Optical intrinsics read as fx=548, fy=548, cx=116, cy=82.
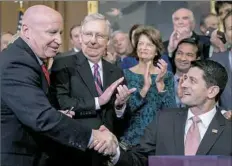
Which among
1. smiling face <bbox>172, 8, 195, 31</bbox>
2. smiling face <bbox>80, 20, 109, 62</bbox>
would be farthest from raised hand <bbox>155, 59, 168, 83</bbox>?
smiling face <bbox>172, 8, 195, 31</bbox>

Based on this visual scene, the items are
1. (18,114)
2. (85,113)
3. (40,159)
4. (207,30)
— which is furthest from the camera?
(207,30)

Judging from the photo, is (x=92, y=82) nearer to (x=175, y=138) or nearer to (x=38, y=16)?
(x=175, y=138)

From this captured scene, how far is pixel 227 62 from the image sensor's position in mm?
3539

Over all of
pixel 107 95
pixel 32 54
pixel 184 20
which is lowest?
pixel 107 95

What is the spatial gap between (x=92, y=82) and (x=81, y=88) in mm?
67

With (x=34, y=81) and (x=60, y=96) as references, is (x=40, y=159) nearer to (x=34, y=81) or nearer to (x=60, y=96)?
(x=34, y=81)

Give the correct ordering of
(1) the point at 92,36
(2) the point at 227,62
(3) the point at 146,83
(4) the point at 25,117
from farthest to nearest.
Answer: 1. (2) the point at 227,62
2. (3) the point at 146,83
3. (1) the point at 92,36
4. (4) the point at 25,117

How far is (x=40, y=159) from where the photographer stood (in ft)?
7.42

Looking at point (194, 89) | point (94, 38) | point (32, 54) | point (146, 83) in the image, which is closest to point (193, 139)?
point (194, 89)

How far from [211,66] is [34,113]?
1.10 meters

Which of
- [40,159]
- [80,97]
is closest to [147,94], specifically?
[80,97]

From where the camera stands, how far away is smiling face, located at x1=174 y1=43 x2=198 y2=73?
3.59 metres

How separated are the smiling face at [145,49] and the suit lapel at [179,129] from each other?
2.21 feet

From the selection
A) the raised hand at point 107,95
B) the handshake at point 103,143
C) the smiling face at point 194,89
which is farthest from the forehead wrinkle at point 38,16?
the smiling face at point 194,89
